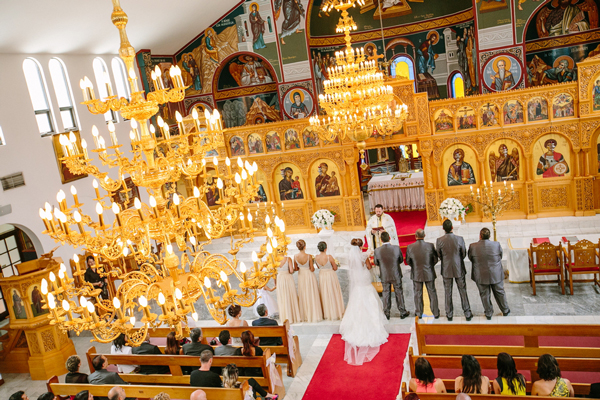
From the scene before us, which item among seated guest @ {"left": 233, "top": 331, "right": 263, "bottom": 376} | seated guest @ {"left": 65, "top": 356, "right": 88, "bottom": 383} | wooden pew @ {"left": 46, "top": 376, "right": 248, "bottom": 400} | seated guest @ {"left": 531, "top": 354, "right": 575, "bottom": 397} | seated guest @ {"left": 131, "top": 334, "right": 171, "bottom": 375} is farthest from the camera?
seated guest @ {"left": 131, "top": 334, "right": 171, "bottom": 375}

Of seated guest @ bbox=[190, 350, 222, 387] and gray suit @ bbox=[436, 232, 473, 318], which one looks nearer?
seated guest @ bbox=[190, 350, 222, 387]

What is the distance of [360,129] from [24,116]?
25.0 feet

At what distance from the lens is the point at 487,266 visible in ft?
29.0

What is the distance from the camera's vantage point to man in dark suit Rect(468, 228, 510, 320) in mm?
8719

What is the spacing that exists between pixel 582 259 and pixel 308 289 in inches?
213

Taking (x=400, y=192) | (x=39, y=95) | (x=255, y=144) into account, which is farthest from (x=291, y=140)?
(x=39, y=95)

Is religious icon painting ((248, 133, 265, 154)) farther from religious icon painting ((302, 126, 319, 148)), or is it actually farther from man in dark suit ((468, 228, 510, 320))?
man in dark suit ((468, 228, 510, 320))

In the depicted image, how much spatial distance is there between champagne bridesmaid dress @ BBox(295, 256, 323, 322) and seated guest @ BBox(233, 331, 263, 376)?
2.58 meters

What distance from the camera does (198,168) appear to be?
5.00 metres

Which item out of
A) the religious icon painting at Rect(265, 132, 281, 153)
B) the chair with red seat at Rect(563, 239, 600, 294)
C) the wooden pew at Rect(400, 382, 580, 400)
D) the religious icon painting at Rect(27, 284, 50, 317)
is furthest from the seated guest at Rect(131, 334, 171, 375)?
the religious icon painting at Rect(265, 132, 281, 153)

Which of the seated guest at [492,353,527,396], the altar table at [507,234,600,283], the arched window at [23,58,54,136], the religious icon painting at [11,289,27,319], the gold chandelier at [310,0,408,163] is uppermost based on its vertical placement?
the arched window at [23,58,54,136]

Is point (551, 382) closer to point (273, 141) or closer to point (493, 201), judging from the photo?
point (493, 201)

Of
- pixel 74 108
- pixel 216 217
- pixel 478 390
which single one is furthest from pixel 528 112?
pixel 74 108

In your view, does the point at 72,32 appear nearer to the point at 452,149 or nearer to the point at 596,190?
the point at 452,149
